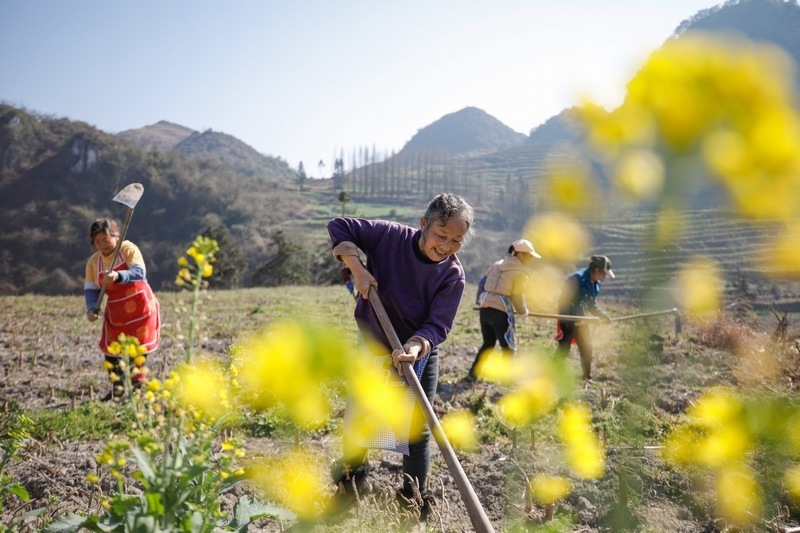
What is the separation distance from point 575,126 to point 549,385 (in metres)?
5.30

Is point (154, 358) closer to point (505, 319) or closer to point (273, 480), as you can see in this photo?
point (273, 480)

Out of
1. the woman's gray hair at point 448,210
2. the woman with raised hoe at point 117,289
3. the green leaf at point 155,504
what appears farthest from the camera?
the woman with raised hoe at point 117,289

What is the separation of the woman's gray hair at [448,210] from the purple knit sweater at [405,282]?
0.18m

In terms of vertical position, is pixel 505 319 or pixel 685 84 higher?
pixel 685 84

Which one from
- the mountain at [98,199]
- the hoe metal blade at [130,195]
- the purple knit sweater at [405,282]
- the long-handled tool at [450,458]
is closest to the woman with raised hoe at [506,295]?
the purple knit sweater at [405,282]

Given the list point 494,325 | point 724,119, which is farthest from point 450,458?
point 494,325

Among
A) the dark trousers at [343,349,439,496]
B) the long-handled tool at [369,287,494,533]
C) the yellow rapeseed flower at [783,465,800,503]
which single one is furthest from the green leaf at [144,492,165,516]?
the yellow rapeseed flower at [783,465,800,503]

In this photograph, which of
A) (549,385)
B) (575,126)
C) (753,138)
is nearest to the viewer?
(753,138)

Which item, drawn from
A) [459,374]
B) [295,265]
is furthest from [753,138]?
[295,265]

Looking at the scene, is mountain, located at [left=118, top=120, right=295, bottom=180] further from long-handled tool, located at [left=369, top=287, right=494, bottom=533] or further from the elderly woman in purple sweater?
long-handled tool, located at [left=369, top=287, right=494, bottom=533]

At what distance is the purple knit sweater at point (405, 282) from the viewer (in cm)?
256

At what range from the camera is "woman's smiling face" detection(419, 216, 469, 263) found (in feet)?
7.69

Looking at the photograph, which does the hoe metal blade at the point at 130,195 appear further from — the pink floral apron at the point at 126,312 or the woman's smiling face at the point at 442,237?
the woman's smiling face at the point at 442,237

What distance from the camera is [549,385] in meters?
5.58
